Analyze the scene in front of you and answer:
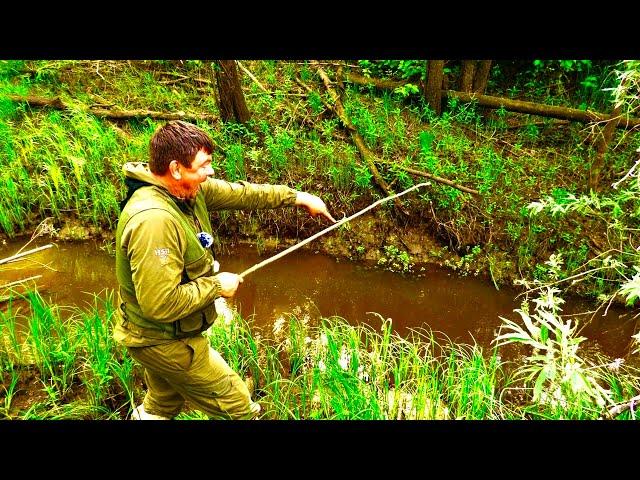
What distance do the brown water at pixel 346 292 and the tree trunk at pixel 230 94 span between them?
1964 mm

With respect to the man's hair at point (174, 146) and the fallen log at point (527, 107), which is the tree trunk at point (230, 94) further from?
the man's hair at point (174, 146)

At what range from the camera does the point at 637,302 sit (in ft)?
15.5

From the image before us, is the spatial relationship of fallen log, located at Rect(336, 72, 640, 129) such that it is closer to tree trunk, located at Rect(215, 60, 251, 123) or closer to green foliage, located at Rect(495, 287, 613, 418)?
tree trunk, located at Rect(215, 60, 251, 123)

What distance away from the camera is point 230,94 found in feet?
19.7

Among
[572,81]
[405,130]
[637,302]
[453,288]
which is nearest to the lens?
[637,302]

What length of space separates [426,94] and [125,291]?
5540 mm

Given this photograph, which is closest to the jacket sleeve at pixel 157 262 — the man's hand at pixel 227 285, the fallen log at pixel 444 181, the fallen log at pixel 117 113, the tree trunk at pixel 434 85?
the man's hand at pixel 227 285

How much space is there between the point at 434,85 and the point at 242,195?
4.59 meters

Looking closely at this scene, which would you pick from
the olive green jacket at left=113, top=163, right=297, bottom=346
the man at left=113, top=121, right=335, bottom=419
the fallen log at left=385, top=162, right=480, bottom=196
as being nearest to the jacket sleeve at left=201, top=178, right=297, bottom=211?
the man at left=113, top=121, right=335, bottom=419

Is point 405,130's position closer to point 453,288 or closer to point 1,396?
point 453,288

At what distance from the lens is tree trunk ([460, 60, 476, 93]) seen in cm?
651

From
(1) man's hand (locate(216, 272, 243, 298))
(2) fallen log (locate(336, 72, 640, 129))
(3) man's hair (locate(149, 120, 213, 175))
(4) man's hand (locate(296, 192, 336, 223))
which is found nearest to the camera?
(3) man's hair (locate(149, 120, 213, 175))

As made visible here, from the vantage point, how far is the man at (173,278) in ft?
6.89

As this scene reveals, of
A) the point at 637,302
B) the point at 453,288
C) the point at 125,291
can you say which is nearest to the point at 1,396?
the point at 125,291
